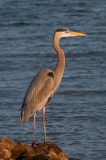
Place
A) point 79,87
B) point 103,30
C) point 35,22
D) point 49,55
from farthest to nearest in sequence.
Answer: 1. point 35,22
2. point 103,30
3. point 49,55
4. point 79,87

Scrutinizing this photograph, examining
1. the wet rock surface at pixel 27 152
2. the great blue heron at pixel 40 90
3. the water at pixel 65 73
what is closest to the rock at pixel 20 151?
the wet rock surface at pixel 27 152

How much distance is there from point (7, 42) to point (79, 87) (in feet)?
19.5

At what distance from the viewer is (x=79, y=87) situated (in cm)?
1412

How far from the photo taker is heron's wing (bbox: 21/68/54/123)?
9227mm

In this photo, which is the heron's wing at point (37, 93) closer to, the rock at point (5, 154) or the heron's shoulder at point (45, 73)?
the heron's shoulder at point (45, 73)

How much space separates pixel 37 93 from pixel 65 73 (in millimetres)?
6238

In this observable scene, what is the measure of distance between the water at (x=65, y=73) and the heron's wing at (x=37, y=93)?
1.03m

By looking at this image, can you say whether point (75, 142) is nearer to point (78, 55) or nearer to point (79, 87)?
point (79, 87)

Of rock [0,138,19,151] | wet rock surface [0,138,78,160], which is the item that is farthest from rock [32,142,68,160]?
rock [0,138,19,151]

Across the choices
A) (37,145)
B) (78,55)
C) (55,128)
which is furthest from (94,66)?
(37,145)

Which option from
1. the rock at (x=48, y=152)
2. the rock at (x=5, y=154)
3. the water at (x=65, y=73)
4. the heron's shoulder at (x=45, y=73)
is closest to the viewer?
the rock at (x=48, y=152)

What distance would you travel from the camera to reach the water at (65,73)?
10.8 meters

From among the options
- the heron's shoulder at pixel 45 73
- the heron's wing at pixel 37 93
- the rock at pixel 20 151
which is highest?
the heron's shoulder at pixel 45 73

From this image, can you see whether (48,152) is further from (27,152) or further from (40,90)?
(40,90)
